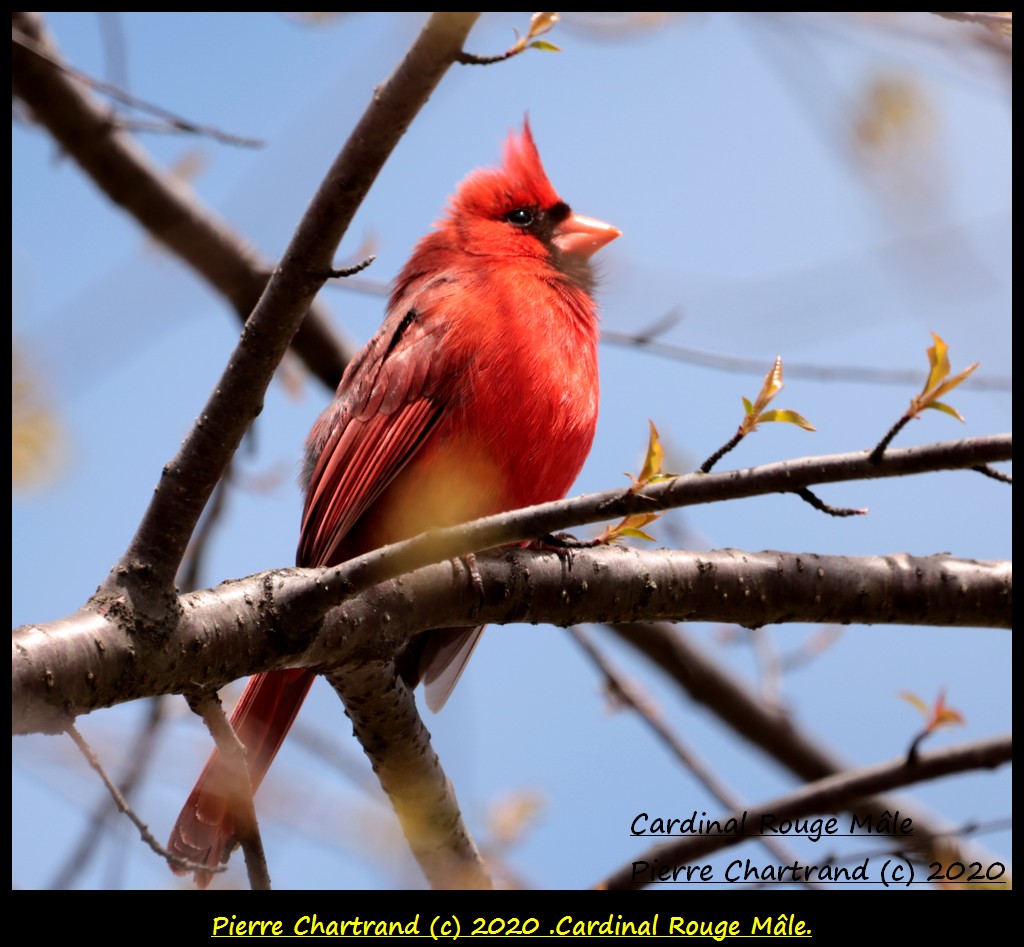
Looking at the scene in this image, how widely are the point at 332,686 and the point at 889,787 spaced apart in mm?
1608

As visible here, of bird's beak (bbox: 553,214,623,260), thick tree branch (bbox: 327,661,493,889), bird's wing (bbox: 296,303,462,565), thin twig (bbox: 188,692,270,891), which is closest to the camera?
thin twig (bbox: 188,692,270,891)

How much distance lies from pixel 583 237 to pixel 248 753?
210cm

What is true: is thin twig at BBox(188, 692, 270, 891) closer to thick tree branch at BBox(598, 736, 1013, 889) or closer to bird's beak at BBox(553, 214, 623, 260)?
thick tree branch at BBox(598, 736, 1013, 889)

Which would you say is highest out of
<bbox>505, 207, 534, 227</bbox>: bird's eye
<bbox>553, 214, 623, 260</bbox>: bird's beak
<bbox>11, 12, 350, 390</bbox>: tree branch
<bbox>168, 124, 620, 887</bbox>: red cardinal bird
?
<bbox>11, 12, 350, 390</bbox>: tree branch

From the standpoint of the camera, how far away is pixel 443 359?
10.8 feet

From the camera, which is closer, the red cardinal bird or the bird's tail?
the bird's tail

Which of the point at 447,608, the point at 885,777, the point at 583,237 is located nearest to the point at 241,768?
the point at 447,608

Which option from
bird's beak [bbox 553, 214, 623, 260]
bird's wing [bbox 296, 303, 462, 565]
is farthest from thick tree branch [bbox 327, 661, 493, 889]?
bird's beak [bbox 553, 214, 623, 260]

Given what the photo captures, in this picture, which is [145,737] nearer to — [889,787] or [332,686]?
[332,686]

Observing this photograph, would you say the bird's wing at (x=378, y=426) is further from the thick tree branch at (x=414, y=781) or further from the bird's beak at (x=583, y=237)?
the bird's beak at (x=583, y=237)

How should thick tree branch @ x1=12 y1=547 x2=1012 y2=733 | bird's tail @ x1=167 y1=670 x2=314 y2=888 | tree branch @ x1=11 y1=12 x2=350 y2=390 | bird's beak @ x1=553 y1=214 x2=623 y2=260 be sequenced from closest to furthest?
thick tree branch @ x1=12 y1=547 x2=1012 y2=733 → bird's tail @ x1=167 y1=670 x2=314 y2=888 → bird's beak @ x1=553 y1=214 x2=623 y2=260 → tree branch @ x1=11 y1=12 x2=350 y2=390

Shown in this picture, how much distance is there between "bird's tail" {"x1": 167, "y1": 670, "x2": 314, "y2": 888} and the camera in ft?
9.87

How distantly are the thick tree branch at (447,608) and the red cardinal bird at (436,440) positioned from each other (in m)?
0.44
